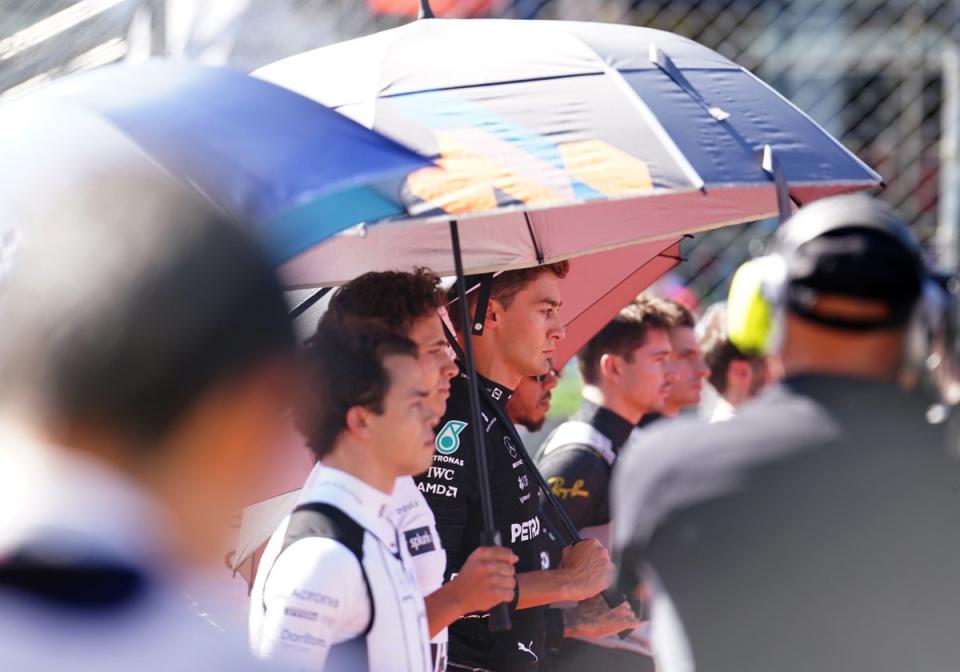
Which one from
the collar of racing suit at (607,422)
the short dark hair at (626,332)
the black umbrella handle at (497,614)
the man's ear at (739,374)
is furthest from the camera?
the man's ear at (739,374)

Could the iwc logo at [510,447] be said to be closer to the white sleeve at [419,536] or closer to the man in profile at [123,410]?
the white sleeve at [419,536]

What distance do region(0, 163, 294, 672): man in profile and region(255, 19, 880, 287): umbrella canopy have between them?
1387 mm

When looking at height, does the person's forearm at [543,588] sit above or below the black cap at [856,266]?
below

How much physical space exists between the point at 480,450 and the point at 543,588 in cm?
→ 36

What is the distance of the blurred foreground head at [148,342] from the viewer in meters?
1.01

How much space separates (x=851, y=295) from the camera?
1924mm

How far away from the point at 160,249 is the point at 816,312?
117 cm

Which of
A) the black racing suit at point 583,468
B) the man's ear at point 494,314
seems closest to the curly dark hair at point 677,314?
the black racing suit at point 583,468

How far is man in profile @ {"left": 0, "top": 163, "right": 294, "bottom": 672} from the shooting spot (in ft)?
3.30

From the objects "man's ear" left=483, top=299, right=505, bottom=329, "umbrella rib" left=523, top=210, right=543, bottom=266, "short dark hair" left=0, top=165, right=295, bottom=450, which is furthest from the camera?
"umbrella rib" left=523, top=210, right=543, bottom=266

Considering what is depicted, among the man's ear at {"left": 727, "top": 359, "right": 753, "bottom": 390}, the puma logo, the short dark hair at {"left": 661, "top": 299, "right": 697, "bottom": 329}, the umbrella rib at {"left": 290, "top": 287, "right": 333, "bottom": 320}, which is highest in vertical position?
the umbrella rib at {"left": 290, "top": 287, "right": 333, "bottom": 320}

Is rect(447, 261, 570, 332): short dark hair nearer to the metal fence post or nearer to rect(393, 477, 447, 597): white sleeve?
rect(393, 477, 447, 597): white sleeve

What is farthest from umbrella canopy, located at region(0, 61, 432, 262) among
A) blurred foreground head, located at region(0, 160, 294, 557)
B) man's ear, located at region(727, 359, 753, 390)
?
man's ear, located at region(727, 359, 753, 390)

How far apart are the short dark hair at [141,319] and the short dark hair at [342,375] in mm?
1377
